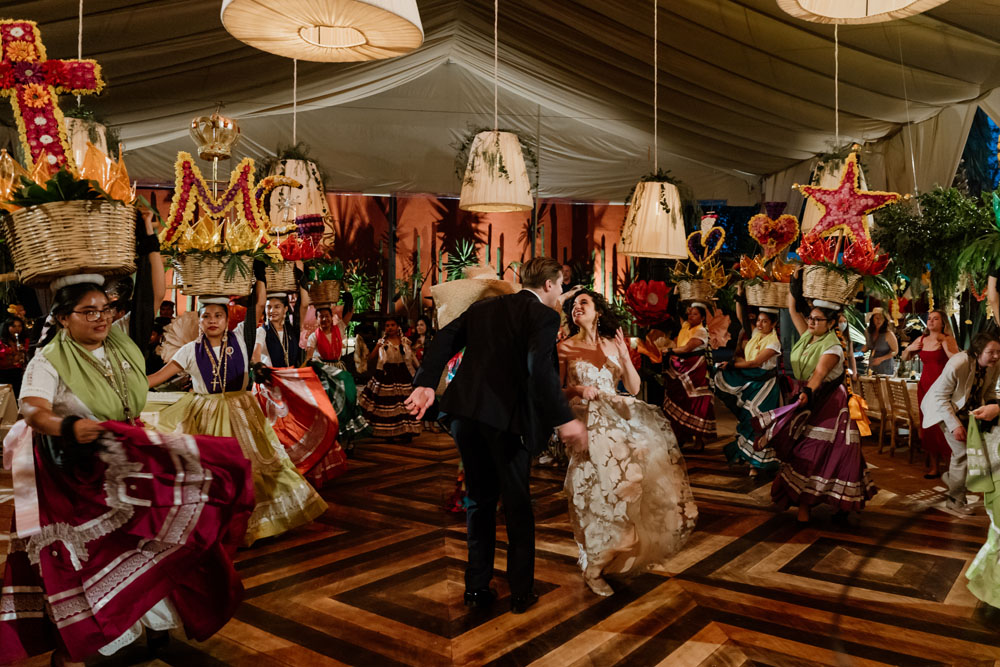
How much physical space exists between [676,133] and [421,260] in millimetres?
4915

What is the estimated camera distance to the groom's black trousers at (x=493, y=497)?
341cm

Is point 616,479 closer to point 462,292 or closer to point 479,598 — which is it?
point 479,598

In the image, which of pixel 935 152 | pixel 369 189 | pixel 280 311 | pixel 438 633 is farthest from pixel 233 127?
pixel 369 189

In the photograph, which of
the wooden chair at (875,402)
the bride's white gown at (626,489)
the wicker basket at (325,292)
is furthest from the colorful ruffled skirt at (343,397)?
the wooden chair at (875,402)

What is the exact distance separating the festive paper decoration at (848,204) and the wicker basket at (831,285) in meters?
0.25

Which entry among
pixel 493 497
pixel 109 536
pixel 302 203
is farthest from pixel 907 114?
pixel 109 536

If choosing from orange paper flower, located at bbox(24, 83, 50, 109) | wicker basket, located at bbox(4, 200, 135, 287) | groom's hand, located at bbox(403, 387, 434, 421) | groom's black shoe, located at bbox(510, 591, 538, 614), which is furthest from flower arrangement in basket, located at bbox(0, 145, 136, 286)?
groom's black shoe, located at bbox(510, 591, 538, 614)

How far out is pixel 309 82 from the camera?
8.37 meters

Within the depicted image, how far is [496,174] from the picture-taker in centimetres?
508

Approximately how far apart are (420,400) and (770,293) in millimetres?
3788

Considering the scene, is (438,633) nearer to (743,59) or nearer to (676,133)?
(743,59)

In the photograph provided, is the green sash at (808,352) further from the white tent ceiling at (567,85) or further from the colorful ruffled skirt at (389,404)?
the colorful ruffled skirt at (389,404)

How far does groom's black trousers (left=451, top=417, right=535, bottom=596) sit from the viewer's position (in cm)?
341

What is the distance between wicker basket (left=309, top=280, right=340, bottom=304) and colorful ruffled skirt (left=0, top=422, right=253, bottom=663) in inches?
168
